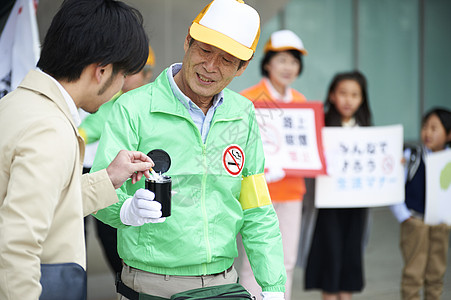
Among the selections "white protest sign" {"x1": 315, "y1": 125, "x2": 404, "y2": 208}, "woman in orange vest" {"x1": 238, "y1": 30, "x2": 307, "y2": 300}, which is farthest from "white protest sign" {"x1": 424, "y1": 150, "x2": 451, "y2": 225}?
"woman in orange vest" {"x1": 238, "y1": 30, "x2": 307, "y2": 300}

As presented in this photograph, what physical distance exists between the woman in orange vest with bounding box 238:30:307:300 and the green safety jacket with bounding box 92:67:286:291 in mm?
1638

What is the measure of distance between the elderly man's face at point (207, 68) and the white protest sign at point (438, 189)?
2.55 m

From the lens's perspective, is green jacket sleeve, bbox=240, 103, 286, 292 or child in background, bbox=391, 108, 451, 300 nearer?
green jacket sleeve, bbox=240, 103, 286, 292

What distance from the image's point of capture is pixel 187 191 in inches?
83.7

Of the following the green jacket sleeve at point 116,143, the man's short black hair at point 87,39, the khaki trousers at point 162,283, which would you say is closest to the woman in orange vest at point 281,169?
the khaki trousers at point 162,283

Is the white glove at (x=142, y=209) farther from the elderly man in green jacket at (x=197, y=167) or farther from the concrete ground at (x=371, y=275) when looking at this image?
the concrete ground at (x=371, y=275)

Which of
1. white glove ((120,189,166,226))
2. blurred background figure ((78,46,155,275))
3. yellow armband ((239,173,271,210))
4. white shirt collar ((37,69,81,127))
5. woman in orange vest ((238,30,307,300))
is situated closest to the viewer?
white shirt collar ((37,69,81,127))

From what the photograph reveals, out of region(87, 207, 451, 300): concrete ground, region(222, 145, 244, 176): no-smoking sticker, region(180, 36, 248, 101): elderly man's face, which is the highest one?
region(180, 36, 248, 101): elderly man's face

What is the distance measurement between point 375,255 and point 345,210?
2584mm

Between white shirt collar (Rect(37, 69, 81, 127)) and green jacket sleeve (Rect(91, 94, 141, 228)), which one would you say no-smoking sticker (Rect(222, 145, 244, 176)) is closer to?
green jacket sleeve (Rect(91, 94, 141, 228))

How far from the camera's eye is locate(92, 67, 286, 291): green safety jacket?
82.5 inches

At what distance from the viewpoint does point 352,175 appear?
4324 mm

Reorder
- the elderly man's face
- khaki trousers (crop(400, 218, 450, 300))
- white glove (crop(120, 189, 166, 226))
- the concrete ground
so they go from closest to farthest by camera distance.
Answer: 1. white glove (crop(120, 189, 166, 226))
2. the elderly man's face
3. khaki trousers (crop(400, 218, 450, 300))
4. the concrete ground

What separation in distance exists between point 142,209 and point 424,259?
2.94 meters
